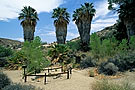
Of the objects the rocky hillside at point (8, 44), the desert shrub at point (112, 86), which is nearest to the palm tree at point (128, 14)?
the desert shrub at point (112, 86)

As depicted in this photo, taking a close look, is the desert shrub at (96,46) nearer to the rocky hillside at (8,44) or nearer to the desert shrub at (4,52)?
the desert shrub at (4,52)

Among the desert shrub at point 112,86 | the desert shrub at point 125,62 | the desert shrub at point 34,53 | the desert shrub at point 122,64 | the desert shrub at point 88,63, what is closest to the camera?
the desert shrub at point 112,86

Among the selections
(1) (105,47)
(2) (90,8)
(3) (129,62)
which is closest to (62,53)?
(1) (105,47)

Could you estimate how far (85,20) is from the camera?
28.1 meters

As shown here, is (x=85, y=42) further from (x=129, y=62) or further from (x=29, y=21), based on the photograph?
(x=129, y=62)

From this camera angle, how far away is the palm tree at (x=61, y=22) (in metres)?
28.5

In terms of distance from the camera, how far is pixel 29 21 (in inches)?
1040

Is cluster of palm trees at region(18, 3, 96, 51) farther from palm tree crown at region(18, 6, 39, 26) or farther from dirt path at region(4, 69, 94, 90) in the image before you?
dirt path at region(4, 69, 94, 90)

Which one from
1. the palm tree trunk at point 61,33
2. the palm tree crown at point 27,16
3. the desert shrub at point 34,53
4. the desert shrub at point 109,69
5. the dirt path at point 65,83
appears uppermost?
the palm tree crown at point 27,16

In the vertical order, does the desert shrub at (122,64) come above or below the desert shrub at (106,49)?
below

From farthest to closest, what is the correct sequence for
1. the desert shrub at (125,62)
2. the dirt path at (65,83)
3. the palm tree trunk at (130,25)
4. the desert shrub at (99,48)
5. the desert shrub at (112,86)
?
the palm tree trunk at (130,25) → the desert shrub at (99,48) → the desert shrub at (125,62) → the dirt path at (65,83) → the desert shrub at (112,86)

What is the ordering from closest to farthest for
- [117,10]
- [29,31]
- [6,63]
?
[6,63] → [117,10] → [29,31]

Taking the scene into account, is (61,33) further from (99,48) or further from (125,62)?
(125,62)

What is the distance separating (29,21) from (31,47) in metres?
15.6
